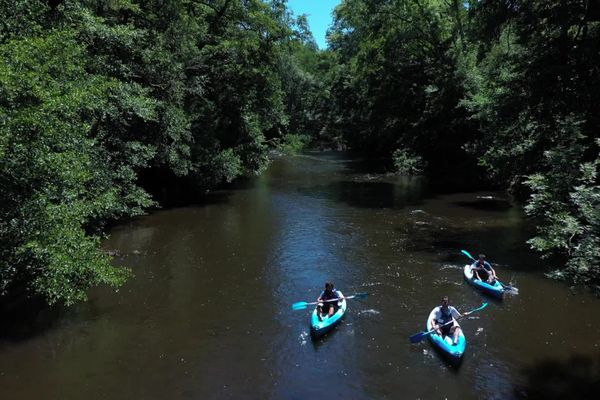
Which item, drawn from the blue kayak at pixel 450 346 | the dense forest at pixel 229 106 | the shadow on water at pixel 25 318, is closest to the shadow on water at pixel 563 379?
the blue kayak at pixel 450 346

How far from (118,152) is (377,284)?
10578 mm

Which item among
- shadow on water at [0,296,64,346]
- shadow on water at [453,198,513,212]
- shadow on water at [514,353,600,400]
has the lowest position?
shadow on water at [514,353,600,400]

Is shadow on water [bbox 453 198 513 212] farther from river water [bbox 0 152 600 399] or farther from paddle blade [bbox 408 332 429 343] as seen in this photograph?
paddle blade [bbox 408 332 429 343]

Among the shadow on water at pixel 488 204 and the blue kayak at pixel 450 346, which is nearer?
the blue kayak at pixel 450 346

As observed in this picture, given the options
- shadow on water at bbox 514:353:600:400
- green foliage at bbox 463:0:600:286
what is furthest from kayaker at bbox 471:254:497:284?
shadow on water at bbox 514:353:600:400

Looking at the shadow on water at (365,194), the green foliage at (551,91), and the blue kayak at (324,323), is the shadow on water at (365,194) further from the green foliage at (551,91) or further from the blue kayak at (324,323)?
the blue kayak at (324,323)

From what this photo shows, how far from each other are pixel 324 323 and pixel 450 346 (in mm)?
2938

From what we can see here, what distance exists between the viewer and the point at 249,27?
86.4 feet

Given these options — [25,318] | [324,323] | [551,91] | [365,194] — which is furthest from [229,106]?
[324,323]

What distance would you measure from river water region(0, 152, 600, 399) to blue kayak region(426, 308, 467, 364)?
0.22 meters

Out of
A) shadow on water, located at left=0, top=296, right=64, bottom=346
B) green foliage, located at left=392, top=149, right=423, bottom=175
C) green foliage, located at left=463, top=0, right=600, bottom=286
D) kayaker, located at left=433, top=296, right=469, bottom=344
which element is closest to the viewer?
kayaker, located at left=433, top=296, right=469, bottom=344

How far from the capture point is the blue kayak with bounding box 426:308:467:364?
10572 millimetres

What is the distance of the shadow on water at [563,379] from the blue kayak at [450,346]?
4.18 feet

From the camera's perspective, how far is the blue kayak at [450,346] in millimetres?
10572
